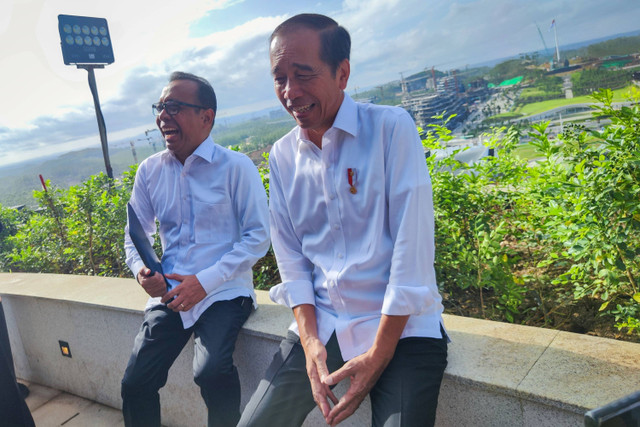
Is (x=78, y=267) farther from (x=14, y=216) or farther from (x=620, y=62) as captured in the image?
(x=620, y=62)

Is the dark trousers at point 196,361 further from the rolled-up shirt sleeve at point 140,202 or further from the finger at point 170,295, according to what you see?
the rolled-up shirt sleeve at point 140,202

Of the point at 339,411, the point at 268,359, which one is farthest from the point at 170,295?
the point at 339,411

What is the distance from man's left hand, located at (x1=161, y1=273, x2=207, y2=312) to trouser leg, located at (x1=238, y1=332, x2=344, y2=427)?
0.63 metres

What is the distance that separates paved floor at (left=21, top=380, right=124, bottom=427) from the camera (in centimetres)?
294

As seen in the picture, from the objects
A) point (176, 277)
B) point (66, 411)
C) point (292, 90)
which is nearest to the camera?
point (292, 90)

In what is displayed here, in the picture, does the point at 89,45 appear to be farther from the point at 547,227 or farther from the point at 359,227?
the point at 547,227

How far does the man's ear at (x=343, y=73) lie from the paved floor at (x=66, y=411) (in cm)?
242

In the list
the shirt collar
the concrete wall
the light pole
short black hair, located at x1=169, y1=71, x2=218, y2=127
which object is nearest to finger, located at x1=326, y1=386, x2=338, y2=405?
the concrete wall

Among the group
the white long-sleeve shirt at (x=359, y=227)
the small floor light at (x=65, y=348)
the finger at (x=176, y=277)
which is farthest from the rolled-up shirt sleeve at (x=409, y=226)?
the small floor light at (x=65, y=348)

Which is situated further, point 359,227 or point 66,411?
point 66,411

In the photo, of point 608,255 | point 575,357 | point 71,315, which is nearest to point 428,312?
point 575,357

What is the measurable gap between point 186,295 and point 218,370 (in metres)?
0.38

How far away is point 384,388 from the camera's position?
1.49m

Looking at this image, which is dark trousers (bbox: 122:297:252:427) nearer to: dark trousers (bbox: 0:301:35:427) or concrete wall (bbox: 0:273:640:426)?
concrete wall (bbox: 0:273:640:426)
